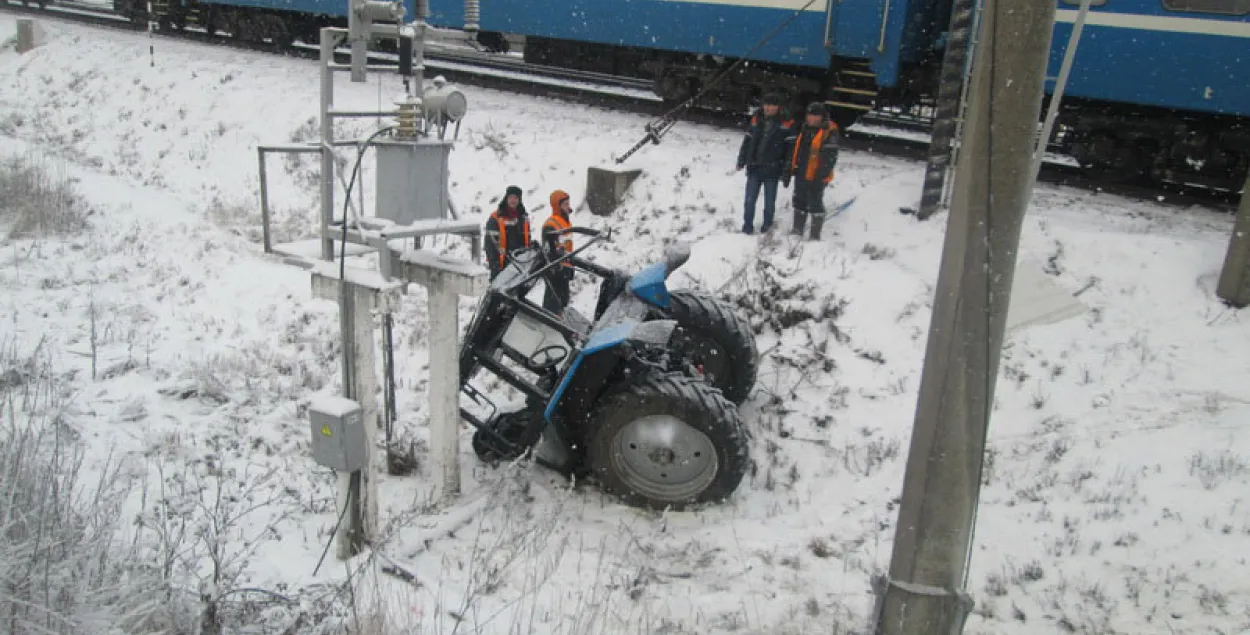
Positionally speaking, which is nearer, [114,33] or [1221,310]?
[1221,310]

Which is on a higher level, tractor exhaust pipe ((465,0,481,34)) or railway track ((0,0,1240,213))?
tractor exhaust pipe ((465,0,481,34))

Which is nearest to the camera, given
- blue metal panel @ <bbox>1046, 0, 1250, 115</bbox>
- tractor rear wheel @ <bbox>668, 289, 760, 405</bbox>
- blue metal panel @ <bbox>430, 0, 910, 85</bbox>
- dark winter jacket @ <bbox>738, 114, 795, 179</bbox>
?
tractor rear wheel @ <bbox>668, 289, 760, 405</bbox>

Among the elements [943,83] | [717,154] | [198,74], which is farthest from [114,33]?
[943,83]

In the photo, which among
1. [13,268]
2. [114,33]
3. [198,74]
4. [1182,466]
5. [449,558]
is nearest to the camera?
[449,558]

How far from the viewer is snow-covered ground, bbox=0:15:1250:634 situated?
4664mm

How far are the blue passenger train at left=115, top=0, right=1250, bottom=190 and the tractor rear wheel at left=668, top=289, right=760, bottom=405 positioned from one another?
5.87 metres

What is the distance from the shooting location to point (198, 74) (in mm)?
17453

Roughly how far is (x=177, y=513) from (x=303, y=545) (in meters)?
0.72

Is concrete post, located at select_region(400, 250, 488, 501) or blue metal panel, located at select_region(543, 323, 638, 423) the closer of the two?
concrete post, located at select_region(400, 250, 488, 501)

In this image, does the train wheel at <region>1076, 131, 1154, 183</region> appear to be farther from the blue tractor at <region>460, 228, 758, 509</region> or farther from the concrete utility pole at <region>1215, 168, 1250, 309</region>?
the blue tractor at <region>460, 228, 758, 509</region>

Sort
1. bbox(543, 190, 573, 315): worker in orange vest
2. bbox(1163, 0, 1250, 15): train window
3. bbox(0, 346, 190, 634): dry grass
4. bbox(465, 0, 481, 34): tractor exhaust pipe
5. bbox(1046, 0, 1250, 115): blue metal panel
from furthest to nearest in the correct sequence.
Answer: bbox(465, 0, 481, 34): tractor exhaust pipe, bbox(1046, 0, 1250, 115): blue metal panel, bbox(1163, 0, 1250, 15): train window, bbox(543, 190, 573, 315): worker in orange vest, bbox(0, 346, 190, 634): dry grass

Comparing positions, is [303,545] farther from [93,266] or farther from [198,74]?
[198,74]

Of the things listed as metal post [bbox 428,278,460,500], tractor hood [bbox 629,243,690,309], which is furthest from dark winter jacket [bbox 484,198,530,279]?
metal post [bbox 428,278,460,500]

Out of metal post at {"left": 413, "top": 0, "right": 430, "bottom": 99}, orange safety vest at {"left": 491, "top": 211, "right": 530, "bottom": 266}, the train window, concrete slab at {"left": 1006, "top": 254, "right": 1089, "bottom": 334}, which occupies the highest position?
the train window
